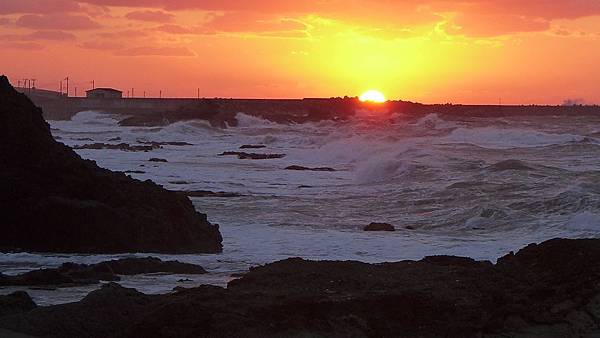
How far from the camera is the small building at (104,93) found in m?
130

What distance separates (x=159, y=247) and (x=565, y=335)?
7.02 m

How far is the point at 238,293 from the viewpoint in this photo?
6.91 m

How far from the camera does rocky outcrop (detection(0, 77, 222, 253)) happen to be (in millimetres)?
11695

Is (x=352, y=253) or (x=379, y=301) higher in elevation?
(x=379, y=301)

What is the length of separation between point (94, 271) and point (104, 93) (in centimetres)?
12602

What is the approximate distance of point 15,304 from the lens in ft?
22.6

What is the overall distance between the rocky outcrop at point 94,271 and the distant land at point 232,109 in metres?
79.7

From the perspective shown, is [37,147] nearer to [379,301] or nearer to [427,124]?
[379,301]

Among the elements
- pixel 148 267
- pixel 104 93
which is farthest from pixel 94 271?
pixel 104 93

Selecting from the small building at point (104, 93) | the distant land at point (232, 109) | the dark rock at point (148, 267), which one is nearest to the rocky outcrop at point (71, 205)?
the dark rock at point (148, 267)

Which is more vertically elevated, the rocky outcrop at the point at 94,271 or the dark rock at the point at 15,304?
the dark rock at the point at 15,304

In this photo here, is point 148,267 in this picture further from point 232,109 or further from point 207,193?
point 232,109

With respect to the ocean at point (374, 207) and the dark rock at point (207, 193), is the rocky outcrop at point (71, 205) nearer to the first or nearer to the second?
the ocean at point (374, 207)

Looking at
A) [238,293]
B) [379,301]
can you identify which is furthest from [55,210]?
[379,301]
